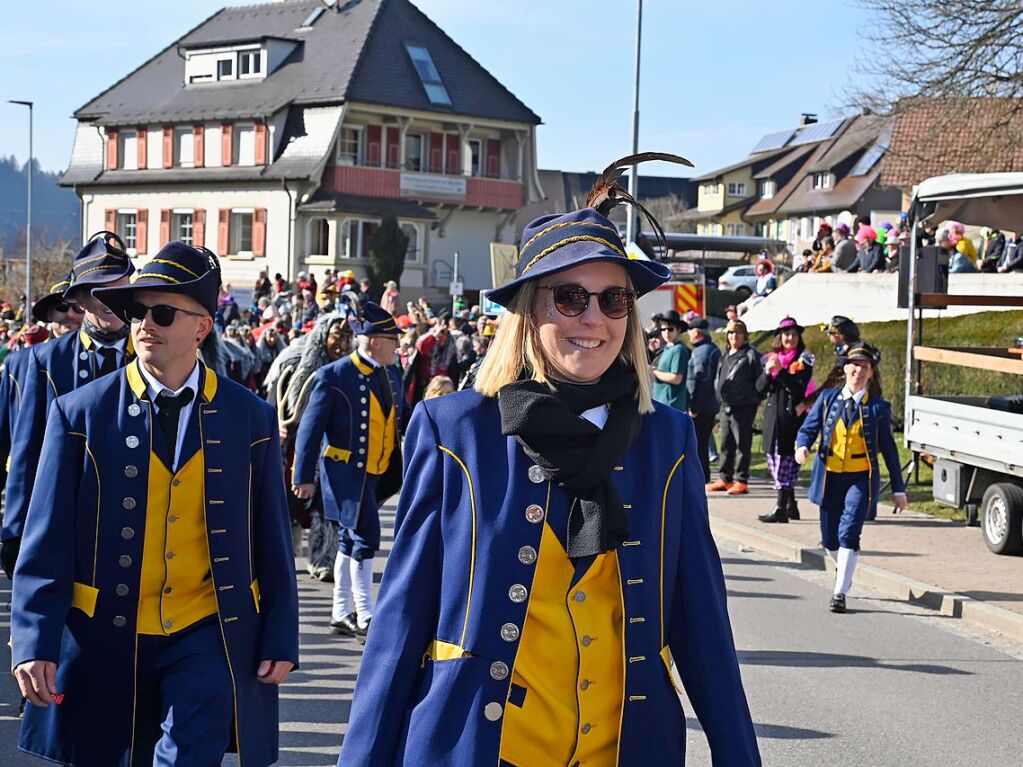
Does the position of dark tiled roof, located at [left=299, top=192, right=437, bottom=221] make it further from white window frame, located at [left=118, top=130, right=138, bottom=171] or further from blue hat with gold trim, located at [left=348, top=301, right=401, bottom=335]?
blue hat with gold trim, located at [left=348, top=301, right=401, bottom=335]

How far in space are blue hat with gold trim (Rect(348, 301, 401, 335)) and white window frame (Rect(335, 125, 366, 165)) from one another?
46116mm

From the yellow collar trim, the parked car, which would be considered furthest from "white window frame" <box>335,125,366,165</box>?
the yellow collar trim

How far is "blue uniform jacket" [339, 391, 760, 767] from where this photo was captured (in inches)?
123

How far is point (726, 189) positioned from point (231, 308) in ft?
222

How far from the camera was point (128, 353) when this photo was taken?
675cm

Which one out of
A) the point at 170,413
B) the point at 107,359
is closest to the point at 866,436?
the point at 107,359

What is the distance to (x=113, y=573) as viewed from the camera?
4422 mm

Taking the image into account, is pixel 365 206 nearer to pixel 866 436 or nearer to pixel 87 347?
pixel 866 436

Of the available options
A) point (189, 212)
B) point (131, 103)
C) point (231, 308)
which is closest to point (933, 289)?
point (231, 308)

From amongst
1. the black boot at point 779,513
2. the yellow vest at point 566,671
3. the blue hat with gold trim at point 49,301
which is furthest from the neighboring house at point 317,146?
the yellow vest at point 566,671

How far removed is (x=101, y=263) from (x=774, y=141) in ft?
310

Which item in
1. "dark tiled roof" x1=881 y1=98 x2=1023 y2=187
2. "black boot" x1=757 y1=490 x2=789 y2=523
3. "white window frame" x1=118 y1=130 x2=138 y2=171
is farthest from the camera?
"white window frame" x1=118 y1=130 x2=138 y2=171

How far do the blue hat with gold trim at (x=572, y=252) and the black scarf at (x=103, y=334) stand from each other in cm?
379

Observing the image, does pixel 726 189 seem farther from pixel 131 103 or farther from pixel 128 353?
pixel 128 353
